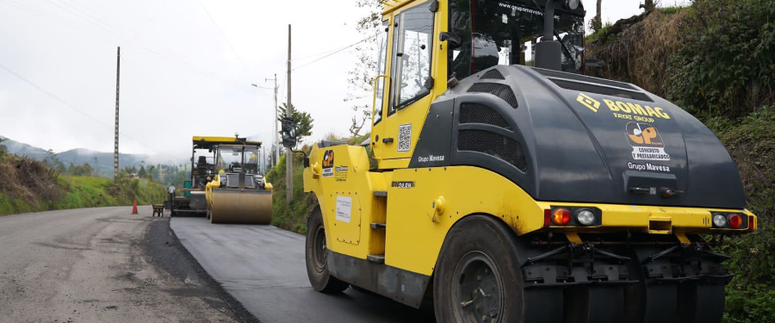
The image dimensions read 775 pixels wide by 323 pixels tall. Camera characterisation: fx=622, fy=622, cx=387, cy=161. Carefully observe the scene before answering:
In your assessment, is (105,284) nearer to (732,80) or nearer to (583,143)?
(583,143)

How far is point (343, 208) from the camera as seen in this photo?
6188 millimetres

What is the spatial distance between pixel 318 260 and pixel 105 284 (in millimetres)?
2468

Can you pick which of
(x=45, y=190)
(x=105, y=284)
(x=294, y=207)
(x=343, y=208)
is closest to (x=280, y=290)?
(x=343, y=208)

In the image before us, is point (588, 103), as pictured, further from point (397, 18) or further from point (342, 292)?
point (342, 292)

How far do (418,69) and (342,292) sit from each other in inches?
117

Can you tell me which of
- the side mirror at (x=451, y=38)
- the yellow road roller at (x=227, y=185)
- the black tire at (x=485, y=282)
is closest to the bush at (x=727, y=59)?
the side mirror at (x=451, y=38)

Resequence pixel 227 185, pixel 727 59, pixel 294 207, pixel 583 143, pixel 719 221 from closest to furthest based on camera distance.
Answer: pixel 583 143 < pixel 719 221 < pixel 727 59 < pixel 227 185 < pixel 294 207

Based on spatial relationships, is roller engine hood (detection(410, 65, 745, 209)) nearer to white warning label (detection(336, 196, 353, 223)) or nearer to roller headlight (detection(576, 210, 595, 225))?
roller headlight (detection(576, 210, 595, 225))

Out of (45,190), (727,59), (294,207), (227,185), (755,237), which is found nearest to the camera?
(755,237)

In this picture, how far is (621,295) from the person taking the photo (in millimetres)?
3791

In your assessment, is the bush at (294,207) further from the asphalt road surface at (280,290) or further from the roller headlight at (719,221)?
the roller headlight at (719,221)

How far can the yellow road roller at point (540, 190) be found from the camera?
370cm

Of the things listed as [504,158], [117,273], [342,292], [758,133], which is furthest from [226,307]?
[758,133]

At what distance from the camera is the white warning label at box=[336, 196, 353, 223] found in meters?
6.03
